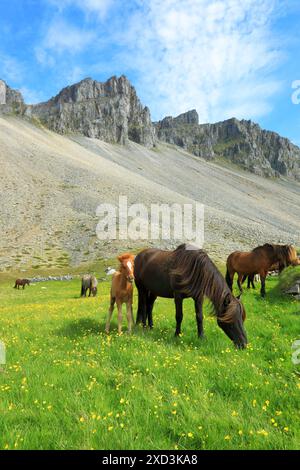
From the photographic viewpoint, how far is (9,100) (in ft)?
631

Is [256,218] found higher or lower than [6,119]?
lower

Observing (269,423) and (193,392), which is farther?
(193,392)

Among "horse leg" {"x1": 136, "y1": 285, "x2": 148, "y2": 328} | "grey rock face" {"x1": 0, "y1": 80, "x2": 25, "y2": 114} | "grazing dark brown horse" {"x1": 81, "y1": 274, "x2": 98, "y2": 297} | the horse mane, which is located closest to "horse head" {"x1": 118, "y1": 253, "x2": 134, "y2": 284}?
the horse mane

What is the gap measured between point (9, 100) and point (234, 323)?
21798cm

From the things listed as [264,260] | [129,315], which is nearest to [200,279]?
[129,315]

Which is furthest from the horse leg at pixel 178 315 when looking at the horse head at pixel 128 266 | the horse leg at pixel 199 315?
the horse head at pixel 128 266

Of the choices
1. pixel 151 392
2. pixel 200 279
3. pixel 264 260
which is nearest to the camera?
pixel 151 392

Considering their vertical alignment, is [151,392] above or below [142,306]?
above

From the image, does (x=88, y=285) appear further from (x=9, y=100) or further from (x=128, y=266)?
(x=9, y=100)
